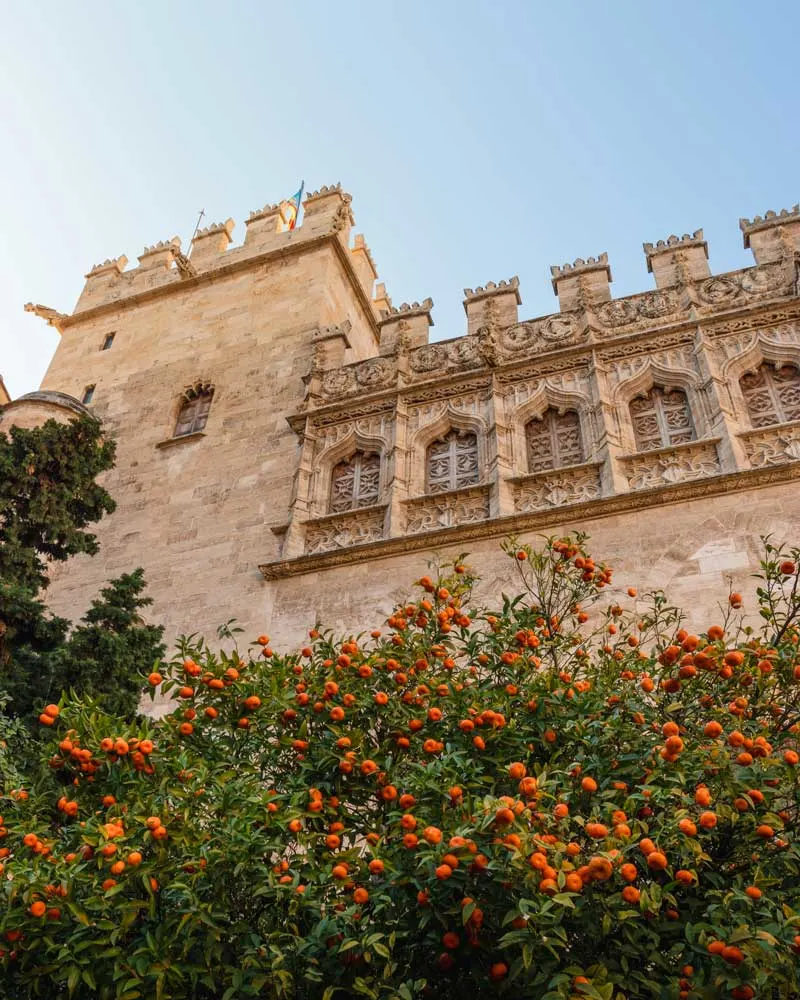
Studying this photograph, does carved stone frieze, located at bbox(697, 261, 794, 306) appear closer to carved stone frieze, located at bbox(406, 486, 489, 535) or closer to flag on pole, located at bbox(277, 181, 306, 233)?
carved stone frieze, located at bbox(406, 486, 489, 535)

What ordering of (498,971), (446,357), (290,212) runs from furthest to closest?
(290,212), (446,357), (498,971)

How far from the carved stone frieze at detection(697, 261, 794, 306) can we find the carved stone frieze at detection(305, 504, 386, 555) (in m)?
5.17

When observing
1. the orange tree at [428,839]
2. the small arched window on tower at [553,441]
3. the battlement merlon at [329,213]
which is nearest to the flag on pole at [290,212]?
the battlement merlon at [329,213]

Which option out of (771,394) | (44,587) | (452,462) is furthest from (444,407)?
(44,587)

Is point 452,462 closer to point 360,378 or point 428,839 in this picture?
point 360,378

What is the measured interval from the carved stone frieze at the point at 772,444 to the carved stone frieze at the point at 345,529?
4.30 metres

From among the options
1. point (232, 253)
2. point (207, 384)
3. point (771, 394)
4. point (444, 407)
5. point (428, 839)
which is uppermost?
point (232, 253)

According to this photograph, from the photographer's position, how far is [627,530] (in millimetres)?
9859

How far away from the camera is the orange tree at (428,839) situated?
3.84 metres

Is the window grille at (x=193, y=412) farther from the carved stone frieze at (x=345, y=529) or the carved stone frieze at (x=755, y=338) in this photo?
the carved stone frieze at (x=755, y=338)

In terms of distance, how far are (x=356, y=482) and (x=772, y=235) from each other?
665cm

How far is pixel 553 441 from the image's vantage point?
11625 mm

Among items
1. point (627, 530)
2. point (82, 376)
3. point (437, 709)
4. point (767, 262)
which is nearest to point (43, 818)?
point (437, 709)

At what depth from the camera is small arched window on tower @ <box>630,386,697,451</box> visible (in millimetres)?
10922
